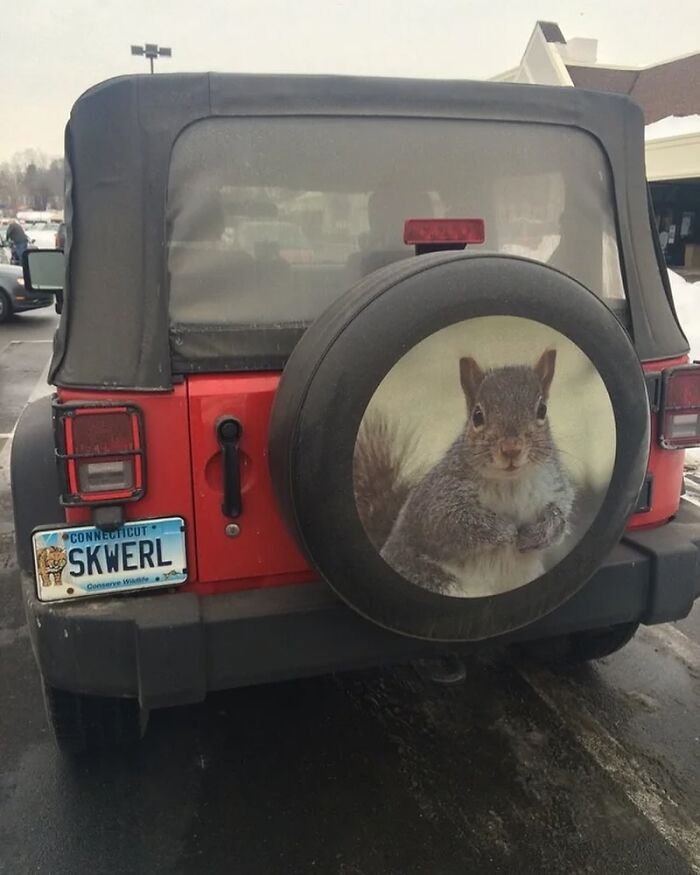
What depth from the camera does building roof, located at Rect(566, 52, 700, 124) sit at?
2623 centimetres

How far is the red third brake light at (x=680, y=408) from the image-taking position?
271 centimetres

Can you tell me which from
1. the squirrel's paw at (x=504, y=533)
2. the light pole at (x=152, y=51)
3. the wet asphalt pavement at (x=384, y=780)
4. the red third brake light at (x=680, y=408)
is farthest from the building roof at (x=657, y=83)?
the squirrel's paw at (x=504, y=533)

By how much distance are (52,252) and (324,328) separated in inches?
83.3

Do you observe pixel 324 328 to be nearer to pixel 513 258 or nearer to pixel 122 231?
pixel 513 258

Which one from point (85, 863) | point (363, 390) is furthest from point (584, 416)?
point (85, 863)

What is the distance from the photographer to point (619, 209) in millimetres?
2748

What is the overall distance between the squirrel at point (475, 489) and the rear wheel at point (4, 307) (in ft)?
50.3

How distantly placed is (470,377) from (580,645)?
1.85 meters

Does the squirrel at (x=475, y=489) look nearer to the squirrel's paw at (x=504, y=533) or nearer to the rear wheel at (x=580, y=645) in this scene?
the squirrel's paw at (x=504, y=533)

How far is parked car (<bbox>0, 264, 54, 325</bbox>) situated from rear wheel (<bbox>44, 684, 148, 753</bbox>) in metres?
13.9

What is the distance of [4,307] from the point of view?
614 inches

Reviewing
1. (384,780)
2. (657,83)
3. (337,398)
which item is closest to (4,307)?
(384,780)

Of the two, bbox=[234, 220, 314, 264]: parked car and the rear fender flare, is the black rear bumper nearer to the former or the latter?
the rear fender flare

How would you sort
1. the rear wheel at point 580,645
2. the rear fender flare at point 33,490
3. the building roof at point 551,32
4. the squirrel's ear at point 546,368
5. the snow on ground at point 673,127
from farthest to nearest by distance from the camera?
1. the building roof at point 551,32
2. the snow on ground at point 673,127
3. the rear wheel at point 580,645
4. the rear fender flare at point 33,490
5. the squirrel's ear at point 546,368
